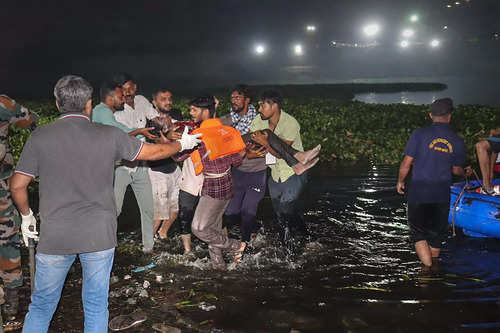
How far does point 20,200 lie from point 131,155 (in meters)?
0.97

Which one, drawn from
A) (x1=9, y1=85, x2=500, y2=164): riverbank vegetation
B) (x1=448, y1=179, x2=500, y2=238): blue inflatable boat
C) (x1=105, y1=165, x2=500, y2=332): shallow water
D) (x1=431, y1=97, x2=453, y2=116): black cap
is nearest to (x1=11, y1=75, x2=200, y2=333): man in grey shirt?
(x1=105, y1=165, x2=500, y2=332): shallow water

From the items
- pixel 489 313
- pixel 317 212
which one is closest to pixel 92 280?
pixel 489 313

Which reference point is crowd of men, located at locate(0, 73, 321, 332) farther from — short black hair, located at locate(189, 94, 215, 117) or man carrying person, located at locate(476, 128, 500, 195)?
man carrying person, located at locate(476, 128, 500, 195)

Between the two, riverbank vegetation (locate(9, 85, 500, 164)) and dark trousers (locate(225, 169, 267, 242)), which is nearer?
dark trousers (locate(225, 169, 267, 242))

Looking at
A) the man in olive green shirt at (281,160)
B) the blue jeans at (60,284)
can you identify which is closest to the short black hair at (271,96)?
the man in olive green shirt at (281,160)

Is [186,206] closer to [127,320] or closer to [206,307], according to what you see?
[206,307]

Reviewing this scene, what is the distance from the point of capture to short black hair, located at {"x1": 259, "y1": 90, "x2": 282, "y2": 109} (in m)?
5.73

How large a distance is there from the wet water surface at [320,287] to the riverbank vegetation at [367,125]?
7691 mm

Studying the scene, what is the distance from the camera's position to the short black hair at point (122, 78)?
5957 millimetres

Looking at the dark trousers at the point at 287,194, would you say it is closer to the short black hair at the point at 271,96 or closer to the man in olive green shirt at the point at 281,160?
the man in olive green shirt at the point at 281,160

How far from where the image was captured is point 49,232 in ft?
10.2

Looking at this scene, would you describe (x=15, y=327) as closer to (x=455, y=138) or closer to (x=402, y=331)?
(x=402, y=331)

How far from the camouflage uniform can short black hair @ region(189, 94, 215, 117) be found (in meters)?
1.98

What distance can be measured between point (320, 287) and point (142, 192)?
2828mm
